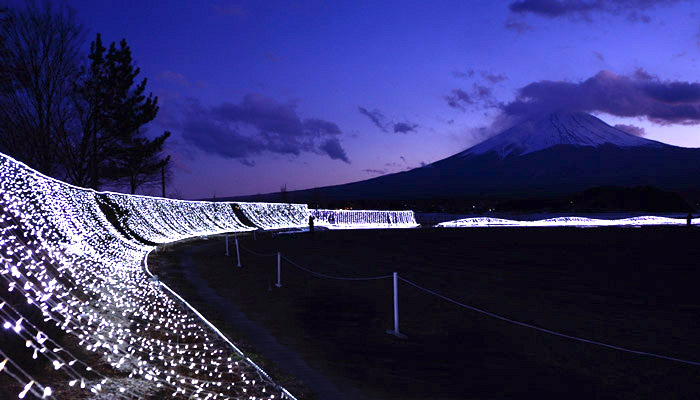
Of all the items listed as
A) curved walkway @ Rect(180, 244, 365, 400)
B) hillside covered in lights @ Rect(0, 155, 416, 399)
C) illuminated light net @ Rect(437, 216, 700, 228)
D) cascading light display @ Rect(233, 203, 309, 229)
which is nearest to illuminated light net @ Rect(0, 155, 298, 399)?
hillside covered in lights @ Rect(0, 155, 416, 399)

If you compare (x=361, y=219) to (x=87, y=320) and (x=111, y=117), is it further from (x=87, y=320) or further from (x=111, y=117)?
(x=87, y=320)

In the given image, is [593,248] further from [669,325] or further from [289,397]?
[289,397]

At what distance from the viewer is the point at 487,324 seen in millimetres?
9641

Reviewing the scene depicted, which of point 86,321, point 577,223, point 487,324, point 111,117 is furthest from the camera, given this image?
point 577,223

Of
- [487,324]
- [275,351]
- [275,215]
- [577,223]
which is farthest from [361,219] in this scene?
[275,351]

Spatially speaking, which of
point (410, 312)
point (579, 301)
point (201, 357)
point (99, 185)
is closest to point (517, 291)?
point (579, 301)

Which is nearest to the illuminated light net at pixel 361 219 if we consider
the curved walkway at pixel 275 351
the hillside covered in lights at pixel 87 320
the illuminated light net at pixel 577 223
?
the illuminated light net at pixel 577 223

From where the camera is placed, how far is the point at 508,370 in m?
7.09

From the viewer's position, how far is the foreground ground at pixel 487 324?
21.8ft

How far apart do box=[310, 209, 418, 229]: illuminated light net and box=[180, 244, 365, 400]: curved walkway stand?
40.3m

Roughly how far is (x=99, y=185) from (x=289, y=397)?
2887 cm

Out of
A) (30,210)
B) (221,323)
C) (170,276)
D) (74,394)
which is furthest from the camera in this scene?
(170,276)

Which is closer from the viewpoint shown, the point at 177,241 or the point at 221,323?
the point at 221,323

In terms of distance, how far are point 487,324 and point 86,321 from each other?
6118mm
